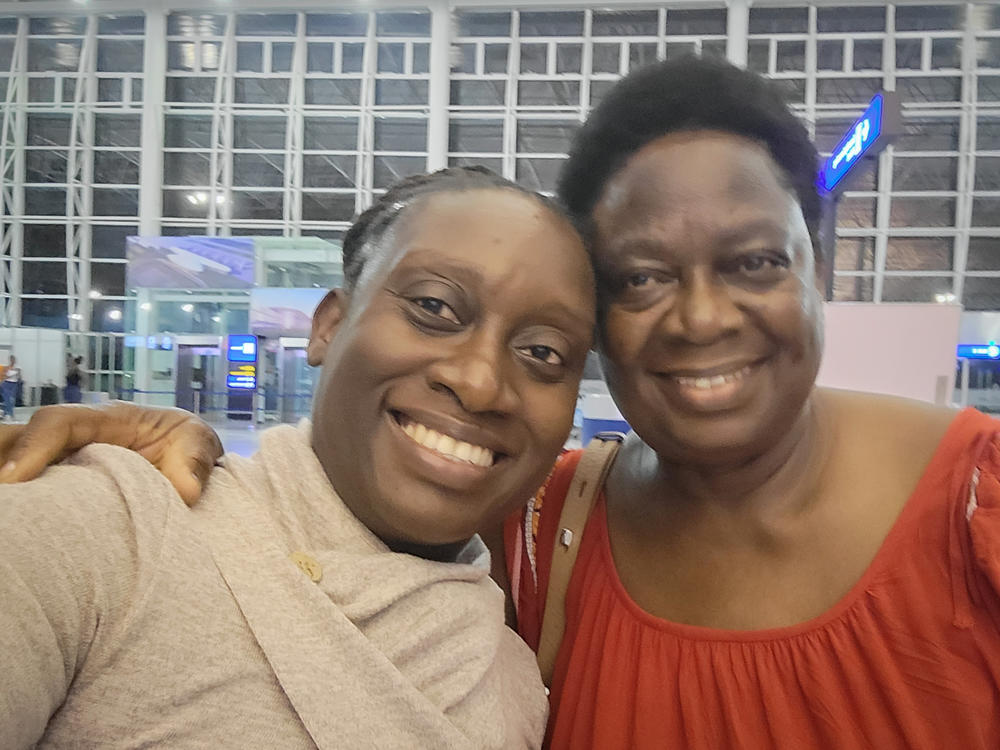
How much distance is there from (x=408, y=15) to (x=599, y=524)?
41.7 ft

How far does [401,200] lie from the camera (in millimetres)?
1199

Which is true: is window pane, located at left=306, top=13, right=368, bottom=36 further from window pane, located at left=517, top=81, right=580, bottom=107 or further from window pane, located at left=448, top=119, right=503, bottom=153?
window pane, located at left=517, top=81, right=580, bottom=107

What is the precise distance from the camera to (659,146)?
128 centimetres

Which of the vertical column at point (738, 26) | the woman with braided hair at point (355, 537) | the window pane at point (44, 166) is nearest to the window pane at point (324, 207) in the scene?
the window pane at point (44, 166)

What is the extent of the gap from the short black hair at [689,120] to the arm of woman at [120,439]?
2.47 feet

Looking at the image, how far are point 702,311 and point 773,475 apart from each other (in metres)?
0.39

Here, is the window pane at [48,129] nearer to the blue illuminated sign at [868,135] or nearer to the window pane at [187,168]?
the window pane at [187,168]

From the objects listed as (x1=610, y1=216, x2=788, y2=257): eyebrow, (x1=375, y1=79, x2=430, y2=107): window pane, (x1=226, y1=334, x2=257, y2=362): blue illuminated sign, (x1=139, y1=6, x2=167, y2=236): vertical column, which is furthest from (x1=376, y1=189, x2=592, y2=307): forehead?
(x1=139, y1=6, x2=167, y2=236): vertical column

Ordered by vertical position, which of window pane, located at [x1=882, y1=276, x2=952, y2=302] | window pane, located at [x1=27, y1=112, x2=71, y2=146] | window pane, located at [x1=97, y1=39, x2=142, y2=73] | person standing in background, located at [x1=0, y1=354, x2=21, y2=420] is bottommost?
person standing in background, located at [x1=0, y1=354, x2=21, y2=420]

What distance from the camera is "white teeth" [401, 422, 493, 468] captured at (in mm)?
1020

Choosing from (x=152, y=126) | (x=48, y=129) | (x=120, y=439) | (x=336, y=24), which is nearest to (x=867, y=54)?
(x=336, y=24)

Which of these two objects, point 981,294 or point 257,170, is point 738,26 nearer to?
point 981,294

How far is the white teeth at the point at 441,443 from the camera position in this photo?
1020 mm

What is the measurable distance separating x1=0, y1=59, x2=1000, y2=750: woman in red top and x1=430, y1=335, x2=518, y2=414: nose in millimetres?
336
